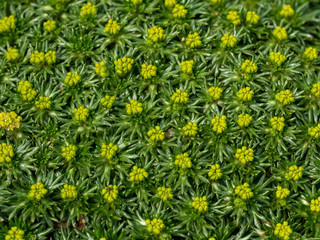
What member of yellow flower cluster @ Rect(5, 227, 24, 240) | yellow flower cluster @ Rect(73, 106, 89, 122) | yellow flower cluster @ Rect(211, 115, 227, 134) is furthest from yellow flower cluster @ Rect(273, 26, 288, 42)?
yellow flower cluster @ Rect(5, 227, 24, 240)

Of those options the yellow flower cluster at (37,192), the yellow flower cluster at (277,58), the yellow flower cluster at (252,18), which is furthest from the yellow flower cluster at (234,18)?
the yellow flower cluster at (37,192)

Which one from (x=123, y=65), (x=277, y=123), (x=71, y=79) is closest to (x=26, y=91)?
(x=71, y=79)

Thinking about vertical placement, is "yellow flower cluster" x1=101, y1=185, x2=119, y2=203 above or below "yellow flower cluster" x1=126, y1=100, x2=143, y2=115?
below

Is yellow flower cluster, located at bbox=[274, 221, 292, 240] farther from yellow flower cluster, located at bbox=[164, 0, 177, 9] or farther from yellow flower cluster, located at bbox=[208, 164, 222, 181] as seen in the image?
yellow flower cluster, located at bbox=[164, 0, 177, 9]

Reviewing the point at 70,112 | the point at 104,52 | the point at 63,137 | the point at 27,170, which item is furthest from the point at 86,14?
the point at 27,170

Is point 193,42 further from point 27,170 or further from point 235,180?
point 27,170

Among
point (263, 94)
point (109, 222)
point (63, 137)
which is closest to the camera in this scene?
point (109, 222)
